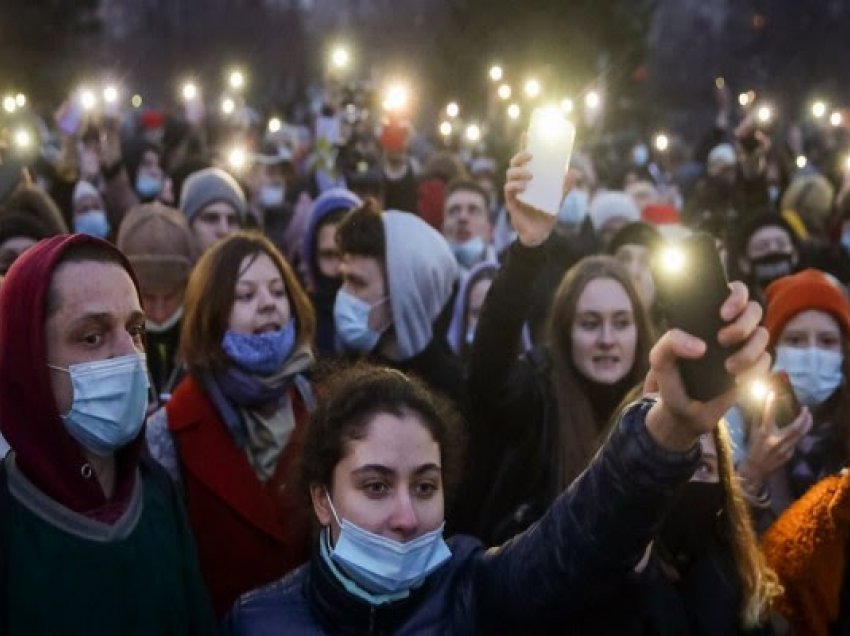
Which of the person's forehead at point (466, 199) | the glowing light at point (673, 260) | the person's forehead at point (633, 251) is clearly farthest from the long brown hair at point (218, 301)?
the person's forehead at point (466, 199)

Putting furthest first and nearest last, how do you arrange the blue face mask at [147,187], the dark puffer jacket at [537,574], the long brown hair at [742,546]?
the blue face mask at [147,187] < the long brown hair at [742,546] < the dark puffer jacket at [537,574]

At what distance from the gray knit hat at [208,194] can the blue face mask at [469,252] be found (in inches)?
58.8

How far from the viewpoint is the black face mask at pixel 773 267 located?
7477 millimetres

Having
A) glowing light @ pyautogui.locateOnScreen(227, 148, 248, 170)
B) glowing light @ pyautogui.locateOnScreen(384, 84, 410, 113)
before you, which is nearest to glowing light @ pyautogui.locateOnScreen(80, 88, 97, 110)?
glowing light @ pyautogui.locateOnScreen(227, 148, 248, 170)

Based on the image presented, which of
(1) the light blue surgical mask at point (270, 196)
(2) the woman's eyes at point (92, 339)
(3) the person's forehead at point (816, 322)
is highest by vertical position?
(1) the light blue surgical mask at point (270, 196)

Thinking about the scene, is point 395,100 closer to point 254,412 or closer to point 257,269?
point 257,269

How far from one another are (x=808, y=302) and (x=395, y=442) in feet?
9.30

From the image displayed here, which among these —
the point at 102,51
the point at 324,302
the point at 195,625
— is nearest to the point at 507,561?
the point at 195,625

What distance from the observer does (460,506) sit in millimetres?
4402

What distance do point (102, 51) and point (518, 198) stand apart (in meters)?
52.7

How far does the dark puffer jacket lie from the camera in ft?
7.73

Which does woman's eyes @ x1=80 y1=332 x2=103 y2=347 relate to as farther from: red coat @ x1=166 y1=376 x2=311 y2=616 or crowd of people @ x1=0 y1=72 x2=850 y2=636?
red coat @ x1=166 y1=376 x2=311 y2=616

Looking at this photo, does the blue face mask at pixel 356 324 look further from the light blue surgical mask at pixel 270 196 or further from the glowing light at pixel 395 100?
the glowing light at pixel 395 100

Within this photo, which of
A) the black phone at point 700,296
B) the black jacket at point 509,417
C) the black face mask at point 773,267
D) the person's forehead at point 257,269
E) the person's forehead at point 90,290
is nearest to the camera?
the black phone at point 700,296
